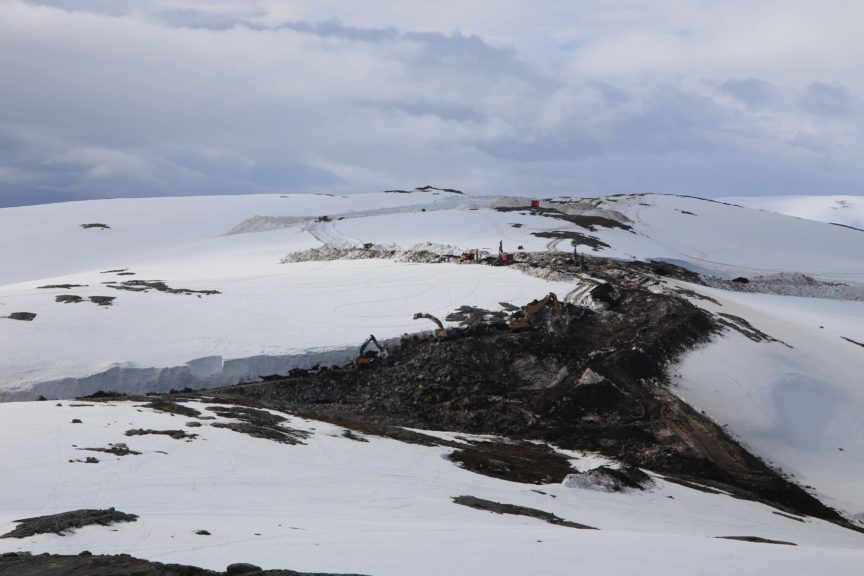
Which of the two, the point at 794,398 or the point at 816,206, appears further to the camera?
the point at 816,206

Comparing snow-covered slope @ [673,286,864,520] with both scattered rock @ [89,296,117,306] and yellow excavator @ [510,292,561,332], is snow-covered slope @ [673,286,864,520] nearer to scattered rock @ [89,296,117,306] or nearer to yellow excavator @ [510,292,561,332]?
yellow excavator @ [510,292,561,332]

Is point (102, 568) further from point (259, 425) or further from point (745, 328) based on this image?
point (745, 328)

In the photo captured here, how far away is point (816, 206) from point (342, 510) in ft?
504

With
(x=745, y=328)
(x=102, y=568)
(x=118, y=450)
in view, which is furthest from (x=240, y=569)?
(x=745, y=328)

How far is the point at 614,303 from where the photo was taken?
39781 millimetres

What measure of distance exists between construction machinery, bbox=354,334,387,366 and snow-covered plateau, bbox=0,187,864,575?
564 millimetres

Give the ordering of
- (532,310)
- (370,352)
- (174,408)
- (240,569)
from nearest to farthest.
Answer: (240,569) < (174,408) < (370,352) < (532,310)

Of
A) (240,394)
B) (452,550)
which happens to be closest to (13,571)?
(452,550)

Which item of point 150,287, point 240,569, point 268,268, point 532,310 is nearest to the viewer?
point 240,569

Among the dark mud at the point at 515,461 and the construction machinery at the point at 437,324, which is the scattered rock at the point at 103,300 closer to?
the construction machinery at the point at 437,324

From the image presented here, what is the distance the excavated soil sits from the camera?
29188 mm

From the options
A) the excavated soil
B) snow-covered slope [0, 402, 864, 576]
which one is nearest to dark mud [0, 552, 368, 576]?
snow-covered slope [0, 402, 864, 576]

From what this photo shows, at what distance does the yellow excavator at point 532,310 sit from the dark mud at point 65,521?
23476 millimetres

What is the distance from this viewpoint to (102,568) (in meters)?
11.3
